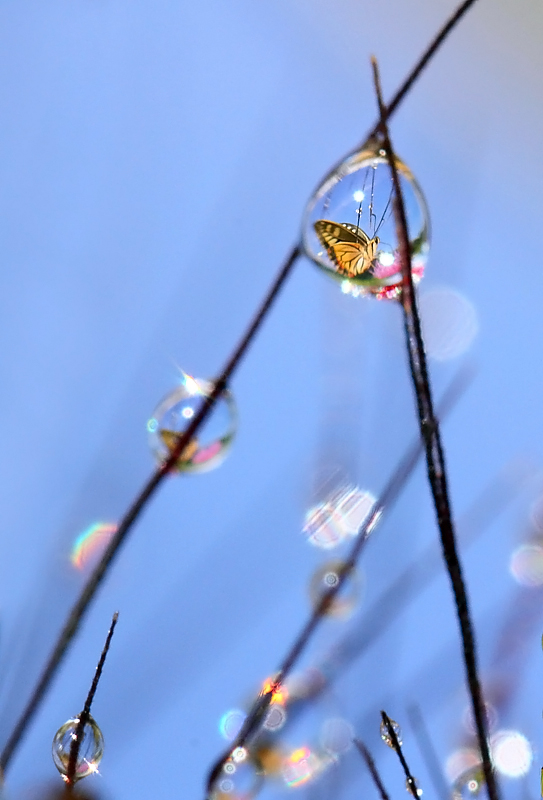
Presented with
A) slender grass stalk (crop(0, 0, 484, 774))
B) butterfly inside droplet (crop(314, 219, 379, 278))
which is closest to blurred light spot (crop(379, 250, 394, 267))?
butterfly inside droplet (crop(314, 219, 379, 278))

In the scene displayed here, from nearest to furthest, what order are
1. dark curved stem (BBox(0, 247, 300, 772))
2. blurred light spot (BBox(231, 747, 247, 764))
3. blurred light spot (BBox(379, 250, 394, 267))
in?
dark curved stem (BBox(0, 247, 300, 772))
blurred light spot (BBox(231, 747, 247, 764))
blurred light spot (BBox(379, 250, 394, 267))

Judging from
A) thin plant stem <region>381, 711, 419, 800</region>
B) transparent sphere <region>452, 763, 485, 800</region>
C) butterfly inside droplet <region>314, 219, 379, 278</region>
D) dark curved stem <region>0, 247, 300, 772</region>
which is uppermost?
butterfly inside droplet <region>314, 219, 379, 278</region>

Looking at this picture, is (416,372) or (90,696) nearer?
(416,372)

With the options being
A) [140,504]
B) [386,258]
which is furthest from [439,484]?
[386,258]

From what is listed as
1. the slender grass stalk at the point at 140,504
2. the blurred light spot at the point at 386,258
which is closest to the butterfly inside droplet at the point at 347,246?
the blurred light spot at the point at 386,258

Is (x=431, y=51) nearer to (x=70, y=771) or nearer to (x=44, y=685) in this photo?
(x=44, y=685)

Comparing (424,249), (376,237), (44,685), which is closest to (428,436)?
(44,685)

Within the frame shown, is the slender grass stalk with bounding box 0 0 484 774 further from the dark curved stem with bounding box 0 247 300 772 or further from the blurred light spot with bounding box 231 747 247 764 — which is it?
the blurred light spot with bounding box 231 747 247 764

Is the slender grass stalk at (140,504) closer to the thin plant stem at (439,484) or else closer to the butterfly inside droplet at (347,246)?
the thin plant stem at (439,484)
